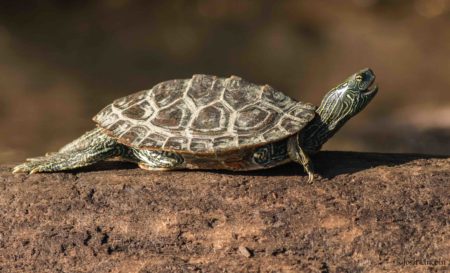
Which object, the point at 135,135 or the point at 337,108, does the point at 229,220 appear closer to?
the point at 135,135

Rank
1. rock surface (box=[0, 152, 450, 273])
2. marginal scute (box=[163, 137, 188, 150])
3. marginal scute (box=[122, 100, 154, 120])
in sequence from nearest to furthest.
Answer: rock surface (box=[0, 152, 450, 273]) → marginal scute (box=[163, 137, 188, 150]) → marginal scute (box=[122, 100, 154, 120])

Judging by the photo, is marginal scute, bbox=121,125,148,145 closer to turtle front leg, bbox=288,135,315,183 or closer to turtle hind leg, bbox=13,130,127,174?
turtle hind leg, bbox=13,130,127,174

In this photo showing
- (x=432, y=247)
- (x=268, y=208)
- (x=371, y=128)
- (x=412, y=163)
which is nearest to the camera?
(x=432, y=247)

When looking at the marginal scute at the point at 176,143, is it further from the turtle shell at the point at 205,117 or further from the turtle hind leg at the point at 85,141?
the turtle hind leg at the point at 85,141

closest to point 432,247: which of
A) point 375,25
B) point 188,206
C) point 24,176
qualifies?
point 188,206

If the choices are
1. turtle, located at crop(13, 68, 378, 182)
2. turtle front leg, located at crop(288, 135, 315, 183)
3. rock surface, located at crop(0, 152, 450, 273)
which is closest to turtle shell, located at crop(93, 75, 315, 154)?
turtle, located at crop(13, 68, 378, 182)

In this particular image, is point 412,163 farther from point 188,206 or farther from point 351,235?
point 188,206
